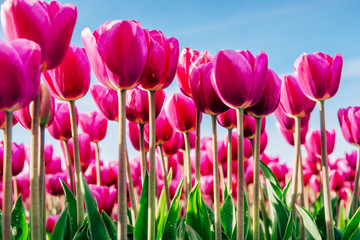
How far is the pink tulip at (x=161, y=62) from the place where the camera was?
129cm

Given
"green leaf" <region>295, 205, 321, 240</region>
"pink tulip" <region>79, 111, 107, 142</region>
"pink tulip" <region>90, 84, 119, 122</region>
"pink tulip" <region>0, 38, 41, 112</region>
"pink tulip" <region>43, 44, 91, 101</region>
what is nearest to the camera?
"pink tulip" <region>0, 38, 41, 112</region>

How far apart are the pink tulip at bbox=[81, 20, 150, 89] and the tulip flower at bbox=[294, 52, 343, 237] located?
27.9 inches

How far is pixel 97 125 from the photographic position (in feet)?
7.30

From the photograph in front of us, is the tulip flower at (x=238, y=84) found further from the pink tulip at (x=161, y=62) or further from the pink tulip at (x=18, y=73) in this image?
the pink tulip at (x=18, y=73)

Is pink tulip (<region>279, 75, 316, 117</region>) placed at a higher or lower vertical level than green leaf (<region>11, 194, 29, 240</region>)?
higher

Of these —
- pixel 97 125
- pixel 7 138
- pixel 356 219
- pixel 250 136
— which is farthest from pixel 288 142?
pixel 7 138

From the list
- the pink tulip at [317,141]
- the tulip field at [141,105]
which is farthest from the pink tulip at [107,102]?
the pink tulip at [317,141]

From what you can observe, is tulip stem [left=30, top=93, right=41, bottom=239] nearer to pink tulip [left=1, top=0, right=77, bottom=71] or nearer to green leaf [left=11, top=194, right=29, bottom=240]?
pink tulip [left=1, top=0, right=77, bottom=71]

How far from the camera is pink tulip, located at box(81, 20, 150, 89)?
1055 mm

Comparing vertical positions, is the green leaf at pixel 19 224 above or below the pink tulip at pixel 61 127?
below

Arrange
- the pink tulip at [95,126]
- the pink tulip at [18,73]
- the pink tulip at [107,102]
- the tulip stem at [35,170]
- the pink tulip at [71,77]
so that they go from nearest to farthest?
1. the pink tulip at [18,73]
2. the tulip stem at [35,170]
3. the pink tulip at [71,77]
4. the pink tulip at [107,102]
5. the pink tulip at [95,126]

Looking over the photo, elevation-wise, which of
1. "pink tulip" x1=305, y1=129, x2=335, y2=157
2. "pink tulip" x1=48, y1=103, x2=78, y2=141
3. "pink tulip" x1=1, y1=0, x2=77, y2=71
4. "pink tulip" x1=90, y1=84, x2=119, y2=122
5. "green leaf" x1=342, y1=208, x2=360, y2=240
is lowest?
"green leaf" x1=342, y1=208, x2=360, y2=240

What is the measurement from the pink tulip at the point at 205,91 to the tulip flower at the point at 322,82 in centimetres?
36

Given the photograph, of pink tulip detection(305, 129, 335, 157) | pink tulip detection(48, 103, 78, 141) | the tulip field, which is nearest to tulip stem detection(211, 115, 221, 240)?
the tulip field
